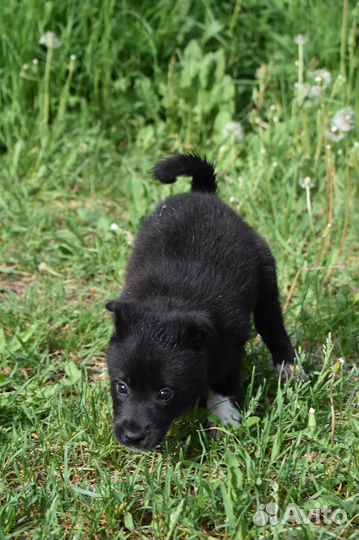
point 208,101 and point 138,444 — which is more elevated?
point 208,101

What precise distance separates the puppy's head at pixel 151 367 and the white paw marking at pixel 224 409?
11.9 inches

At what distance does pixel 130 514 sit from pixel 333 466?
2.98 ft

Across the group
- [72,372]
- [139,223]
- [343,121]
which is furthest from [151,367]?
[343,121]

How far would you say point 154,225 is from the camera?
4457 mm

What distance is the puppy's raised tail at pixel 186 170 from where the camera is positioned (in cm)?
465

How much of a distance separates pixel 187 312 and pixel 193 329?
15 cm

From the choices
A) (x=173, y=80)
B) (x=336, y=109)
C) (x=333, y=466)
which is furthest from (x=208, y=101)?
(x=333, y=466)

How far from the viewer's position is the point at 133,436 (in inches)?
142

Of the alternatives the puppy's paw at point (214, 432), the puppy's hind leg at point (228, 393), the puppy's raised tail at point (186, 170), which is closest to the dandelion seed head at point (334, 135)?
the puppy's raised tail at point (186, 170)

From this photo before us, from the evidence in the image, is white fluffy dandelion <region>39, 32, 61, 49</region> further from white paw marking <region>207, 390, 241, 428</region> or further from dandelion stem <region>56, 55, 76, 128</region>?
white paw marking <region>207, 390, 241, 428</region>

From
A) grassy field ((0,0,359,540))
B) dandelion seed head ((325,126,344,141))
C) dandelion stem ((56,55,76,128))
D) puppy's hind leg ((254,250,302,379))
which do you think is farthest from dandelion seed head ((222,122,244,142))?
puppy's hind leg ((254,250,302,379))

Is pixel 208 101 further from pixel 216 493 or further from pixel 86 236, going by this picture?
pixel 216 493

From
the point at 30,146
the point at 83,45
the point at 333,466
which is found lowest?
the point at 333,466

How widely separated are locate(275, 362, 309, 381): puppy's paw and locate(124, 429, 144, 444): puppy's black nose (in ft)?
2.76
